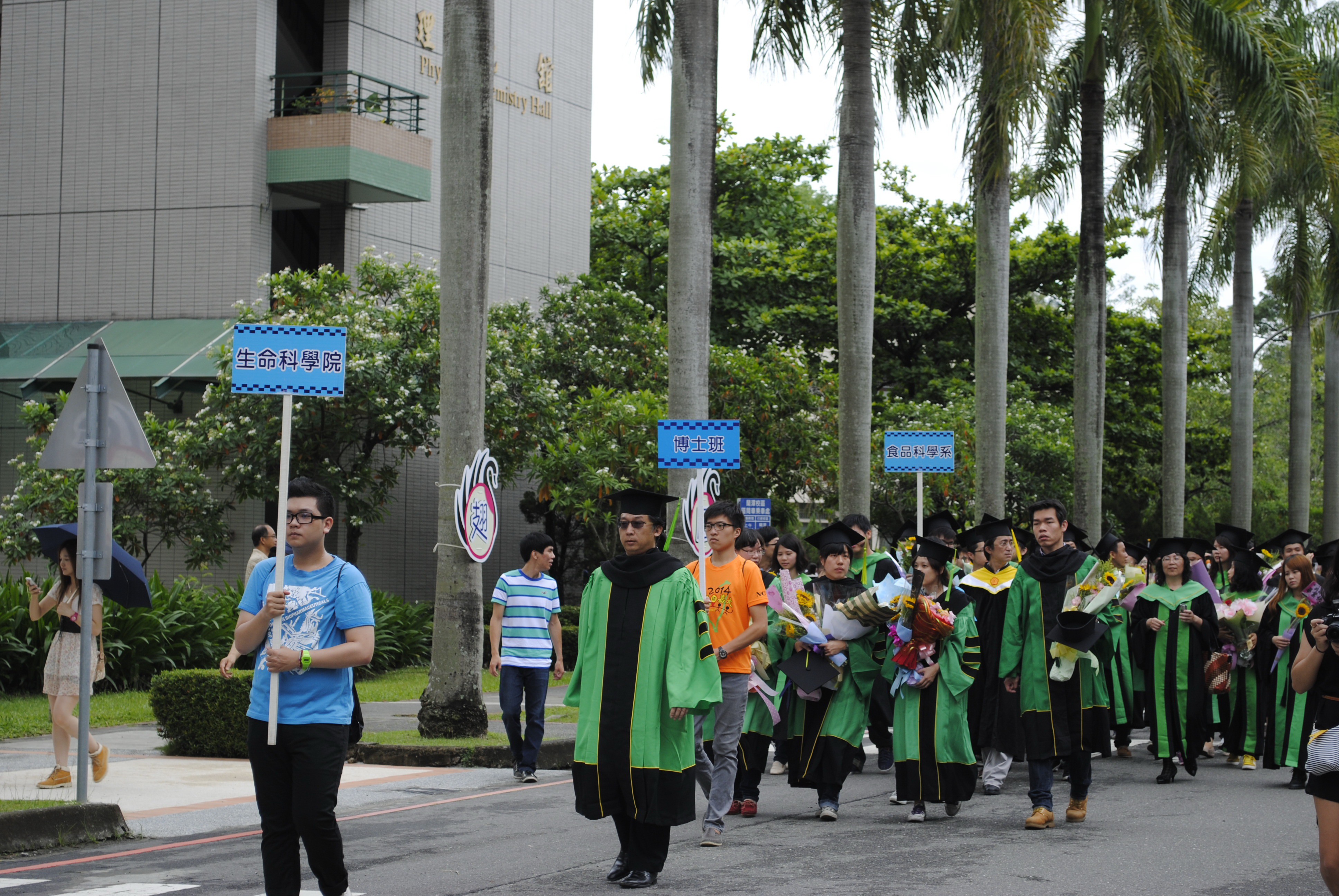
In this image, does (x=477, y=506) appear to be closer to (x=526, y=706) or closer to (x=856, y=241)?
(x=526, y=706)

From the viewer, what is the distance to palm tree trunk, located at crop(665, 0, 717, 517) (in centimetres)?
1614

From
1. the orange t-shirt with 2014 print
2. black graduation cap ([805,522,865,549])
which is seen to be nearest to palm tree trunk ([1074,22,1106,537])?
black graduation cap ([805,522,865,549])

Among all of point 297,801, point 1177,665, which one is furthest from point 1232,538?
point 297,801

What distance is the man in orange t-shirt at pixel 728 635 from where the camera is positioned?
9227 millimetres

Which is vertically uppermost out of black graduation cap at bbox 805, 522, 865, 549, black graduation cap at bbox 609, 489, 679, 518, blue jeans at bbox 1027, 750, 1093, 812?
black graduation cap at bbox 609, 489, 679, 518

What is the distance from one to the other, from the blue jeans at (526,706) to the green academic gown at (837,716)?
99.0 inches

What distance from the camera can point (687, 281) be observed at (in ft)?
53.8

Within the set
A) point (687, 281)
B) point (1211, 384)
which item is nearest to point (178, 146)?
point (687, 281)

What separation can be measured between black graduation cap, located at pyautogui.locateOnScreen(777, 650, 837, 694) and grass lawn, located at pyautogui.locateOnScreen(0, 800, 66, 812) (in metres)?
4.69

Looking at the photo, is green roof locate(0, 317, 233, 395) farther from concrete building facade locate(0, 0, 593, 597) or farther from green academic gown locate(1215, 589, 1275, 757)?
green academic gown locate(1215, 589, 1275, 757)

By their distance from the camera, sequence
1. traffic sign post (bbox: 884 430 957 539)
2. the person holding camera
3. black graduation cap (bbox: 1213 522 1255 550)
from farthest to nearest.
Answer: traffic sign post (bbox: 884 430 957 539), black graduation cap (bbox: 1213 522 1255 550), the person holding camera

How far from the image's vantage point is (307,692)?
6.16 meters

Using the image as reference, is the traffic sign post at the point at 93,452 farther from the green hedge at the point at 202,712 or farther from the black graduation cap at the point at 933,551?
the black graduation cap at the point at 933,551

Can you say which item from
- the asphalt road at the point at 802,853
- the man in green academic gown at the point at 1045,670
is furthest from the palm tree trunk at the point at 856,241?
the man in green academic gown at the point at 1045,670
